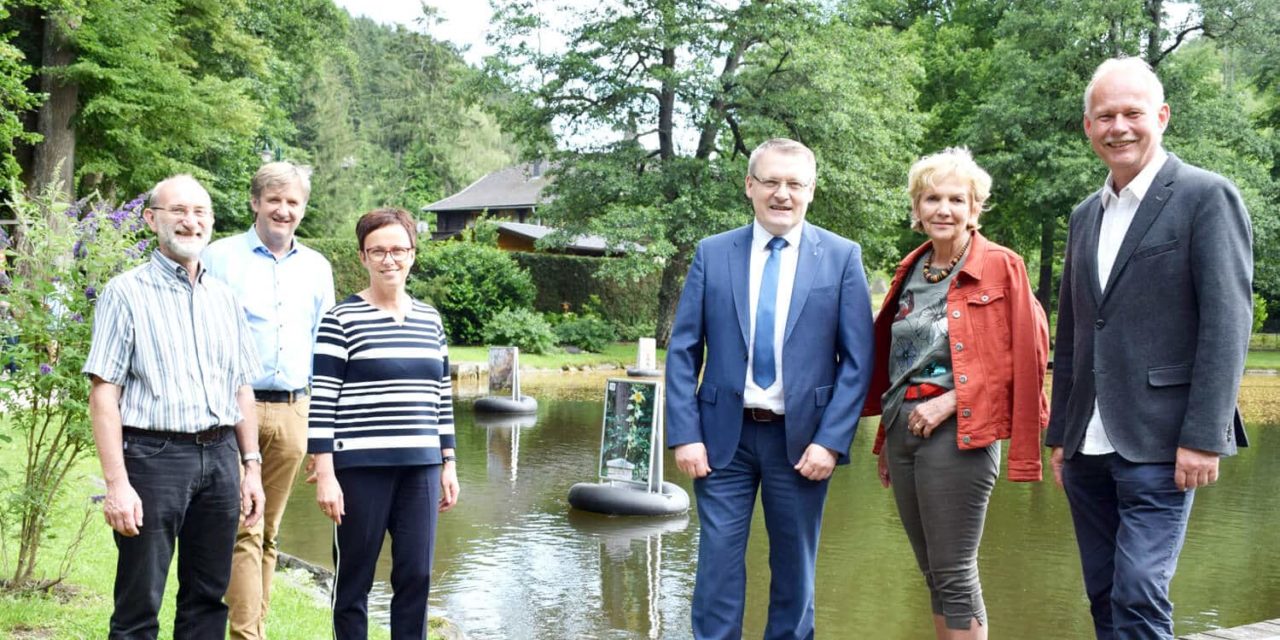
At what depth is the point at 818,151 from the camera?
2514 centimetres

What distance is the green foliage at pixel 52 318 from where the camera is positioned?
459 centimetres

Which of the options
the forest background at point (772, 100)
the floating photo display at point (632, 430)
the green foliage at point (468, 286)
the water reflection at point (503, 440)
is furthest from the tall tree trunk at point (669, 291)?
the floating photo display at point (632, 430)

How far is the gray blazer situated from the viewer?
3.01 m

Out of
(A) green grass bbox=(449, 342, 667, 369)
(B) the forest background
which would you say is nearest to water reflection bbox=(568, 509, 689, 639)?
(A) green grass bbox=(449, 342, 667, 369)

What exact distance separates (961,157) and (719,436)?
1292 millimetres

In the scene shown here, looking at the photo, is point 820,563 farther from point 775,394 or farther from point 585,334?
point 585,334

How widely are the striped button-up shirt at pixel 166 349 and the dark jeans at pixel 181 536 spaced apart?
100 millimetres

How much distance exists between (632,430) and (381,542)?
5.13m

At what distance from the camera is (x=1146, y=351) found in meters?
3.14

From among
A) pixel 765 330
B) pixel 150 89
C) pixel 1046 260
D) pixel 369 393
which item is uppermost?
pixel 150 89

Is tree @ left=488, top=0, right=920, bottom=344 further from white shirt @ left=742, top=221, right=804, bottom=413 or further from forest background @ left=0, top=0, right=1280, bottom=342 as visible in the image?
white shirt @ left=742, top=221, right=804, bottom=413

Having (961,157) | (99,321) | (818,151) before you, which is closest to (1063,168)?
(818,151)

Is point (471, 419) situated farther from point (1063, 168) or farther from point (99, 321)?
point (1063, 168)

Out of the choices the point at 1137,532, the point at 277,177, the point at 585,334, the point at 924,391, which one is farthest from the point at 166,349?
the point at 585,334
